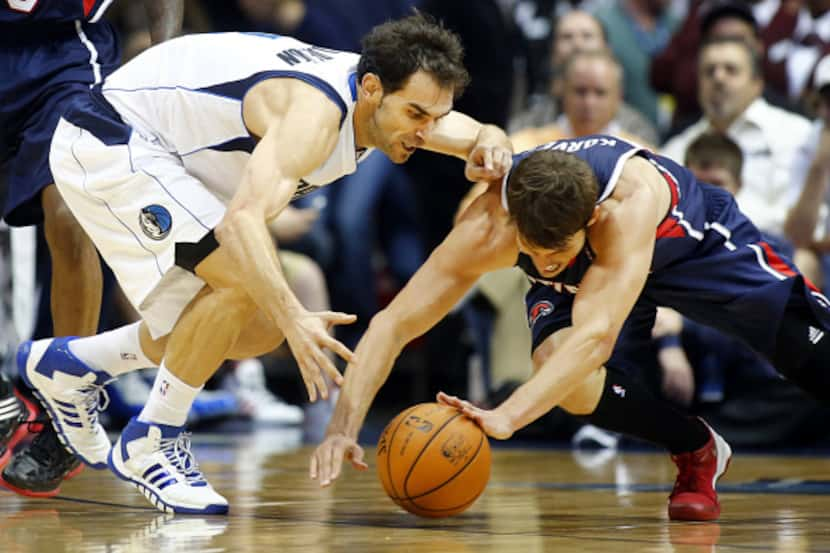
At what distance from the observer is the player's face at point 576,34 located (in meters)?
8.69

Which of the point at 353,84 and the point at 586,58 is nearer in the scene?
the point at 353,84

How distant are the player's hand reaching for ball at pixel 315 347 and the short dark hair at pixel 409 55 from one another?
2.86 feet

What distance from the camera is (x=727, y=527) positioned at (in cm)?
415

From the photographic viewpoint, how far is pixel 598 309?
413 cm

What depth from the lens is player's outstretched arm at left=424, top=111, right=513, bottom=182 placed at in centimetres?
451

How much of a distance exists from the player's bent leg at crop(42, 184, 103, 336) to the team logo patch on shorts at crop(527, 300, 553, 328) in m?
1.62

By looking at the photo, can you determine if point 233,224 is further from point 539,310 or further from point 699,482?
point 699,482

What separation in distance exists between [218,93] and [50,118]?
1.02 meters

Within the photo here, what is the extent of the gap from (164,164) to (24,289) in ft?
13.2

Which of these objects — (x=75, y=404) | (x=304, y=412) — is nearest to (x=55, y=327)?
(x=75, y=404)

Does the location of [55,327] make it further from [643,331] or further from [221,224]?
[643,331]

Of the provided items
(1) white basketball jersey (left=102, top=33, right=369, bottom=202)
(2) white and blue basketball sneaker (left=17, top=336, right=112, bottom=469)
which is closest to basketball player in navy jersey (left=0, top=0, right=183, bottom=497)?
(2) white and blue basketball sneaker (left=17, top=336, right=112, bottom=469)

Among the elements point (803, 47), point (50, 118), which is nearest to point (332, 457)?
point (50, 118)

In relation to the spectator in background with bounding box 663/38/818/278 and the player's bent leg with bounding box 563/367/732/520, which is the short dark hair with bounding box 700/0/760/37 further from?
the player's bent leg with bounding box 563/367/732/520
